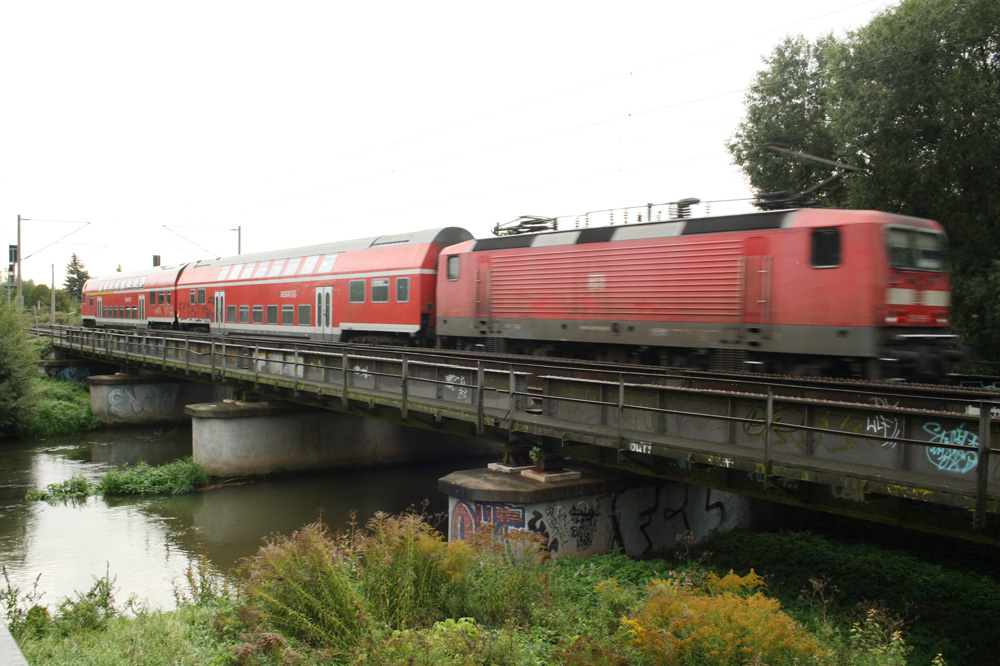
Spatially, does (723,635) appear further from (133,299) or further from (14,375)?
(133,299)

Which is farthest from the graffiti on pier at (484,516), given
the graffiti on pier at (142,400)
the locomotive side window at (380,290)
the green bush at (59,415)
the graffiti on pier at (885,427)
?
the graffiti on pier at (142,400)

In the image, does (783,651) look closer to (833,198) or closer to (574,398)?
(574,398)

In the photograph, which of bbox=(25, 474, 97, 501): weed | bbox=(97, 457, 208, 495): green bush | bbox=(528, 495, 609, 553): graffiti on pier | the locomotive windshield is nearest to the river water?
bbox=(25, 474, 97, 501): weed

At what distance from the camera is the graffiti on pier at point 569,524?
10969 mm

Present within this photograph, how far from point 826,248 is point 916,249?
1.63 meters

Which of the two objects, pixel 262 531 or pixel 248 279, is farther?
pixel 248 279

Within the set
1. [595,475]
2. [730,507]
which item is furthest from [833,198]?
[595,475]

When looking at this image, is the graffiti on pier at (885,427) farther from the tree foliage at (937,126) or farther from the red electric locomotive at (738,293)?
the tree foliage at (937,126)

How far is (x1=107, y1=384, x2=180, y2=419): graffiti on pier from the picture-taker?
33.1m

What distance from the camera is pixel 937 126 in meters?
21.9

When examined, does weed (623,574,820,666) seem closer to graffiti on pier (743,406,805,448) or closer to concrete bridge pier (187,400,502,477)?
graffiti on pier (743,406,805,448)

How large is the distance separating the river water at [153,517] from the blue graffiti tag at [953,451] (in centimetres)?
741

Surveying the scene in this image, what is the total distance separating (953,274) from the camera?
22078 millimetres

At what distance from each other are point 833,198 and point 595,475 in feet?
68.1
